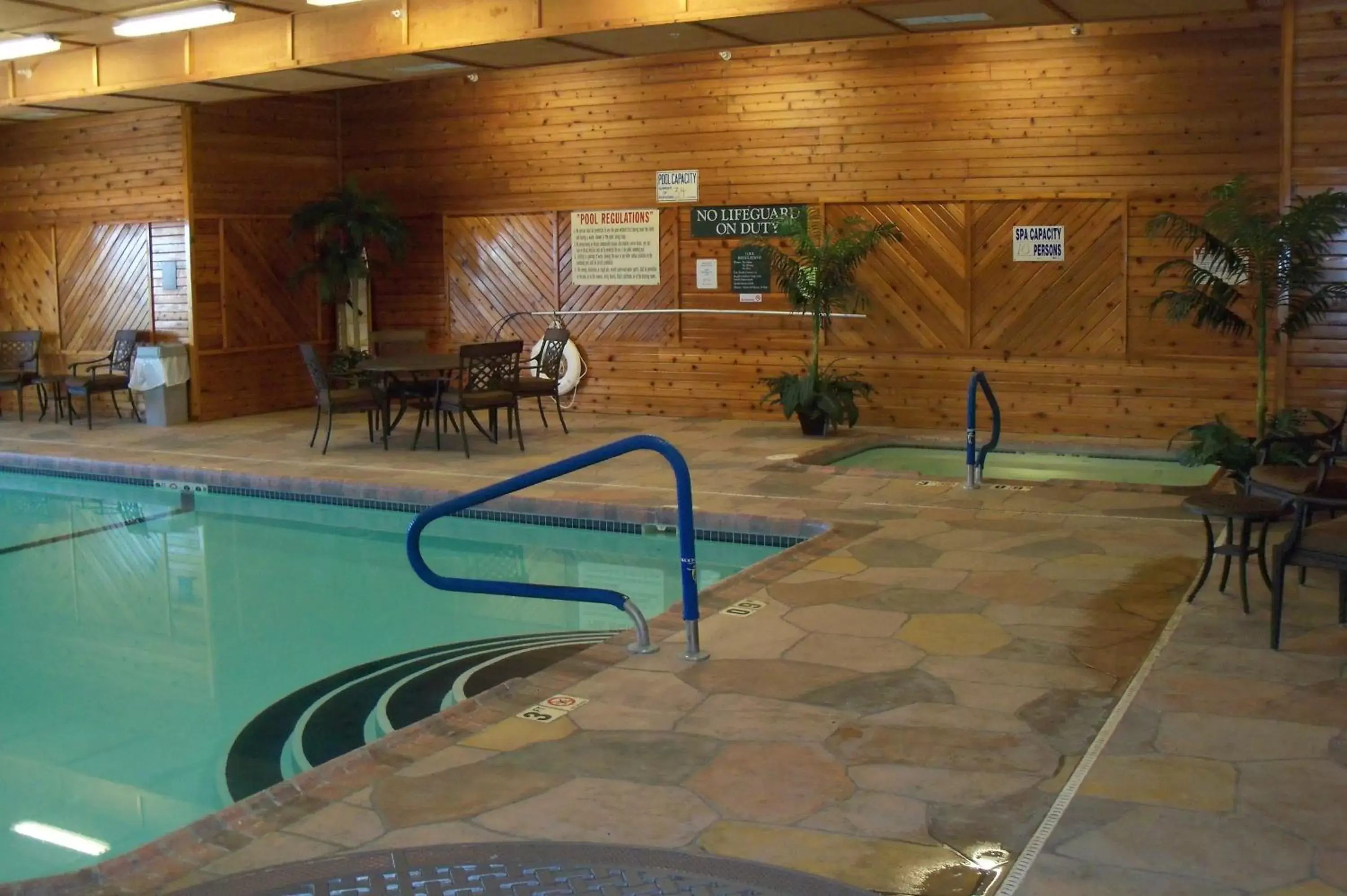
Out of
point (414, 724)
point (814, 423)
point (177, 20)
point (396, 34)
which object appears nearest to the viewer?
point (414, 724)

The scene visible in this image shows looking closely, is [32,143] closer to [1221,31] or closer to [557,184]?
[557,184]

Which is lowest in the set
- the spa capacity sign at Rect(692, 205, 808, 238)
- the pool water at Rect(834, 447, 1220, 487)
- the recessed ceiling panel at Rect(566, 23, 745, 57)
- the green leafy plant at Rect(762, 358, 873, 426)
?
the pool water at Rect(834, 447, 1220, 487)

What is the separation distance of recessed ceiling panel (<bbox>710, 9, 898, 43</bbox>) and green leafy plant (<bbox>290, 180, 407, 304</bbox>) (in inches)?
210

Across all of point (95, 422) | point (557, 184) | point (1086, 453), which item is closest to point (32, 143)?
point (95, 422)

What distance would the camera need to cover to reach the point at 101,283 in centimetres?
1388

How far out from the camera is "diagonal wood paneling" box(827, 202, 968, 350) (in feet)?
37.7

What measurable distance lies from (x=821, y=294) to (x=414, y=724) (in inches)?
282

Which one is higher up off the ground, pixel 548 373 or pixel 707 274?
pixel 707 274

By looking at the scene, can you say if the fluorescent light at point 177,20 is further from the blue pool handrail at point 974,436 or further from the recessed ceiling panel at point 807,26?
the blue pool handrail at point 974,436

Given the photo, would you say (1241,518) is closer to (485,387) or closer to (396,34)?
(485,387)

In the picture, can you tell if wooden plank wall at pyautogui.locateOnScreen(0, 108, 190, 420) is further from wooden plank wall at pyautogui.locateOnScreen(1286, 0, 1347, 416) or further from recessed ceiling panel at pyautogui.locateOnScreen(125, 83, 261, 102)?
wooden plank wall at pyautogui.locateOnScreen(1286, 0, 1347, 416)

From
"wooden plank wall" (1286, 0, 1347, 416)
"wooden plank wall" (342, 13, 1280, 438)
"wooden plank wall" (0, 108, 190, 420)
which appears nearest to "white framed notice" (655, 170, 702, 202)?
"wooden plank wall" (342, 13, 1280, 438)

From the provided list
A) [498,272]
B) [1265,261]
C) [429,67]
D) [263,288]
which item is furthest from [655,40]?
[263,288]

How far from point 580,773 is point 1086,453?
729 cm
